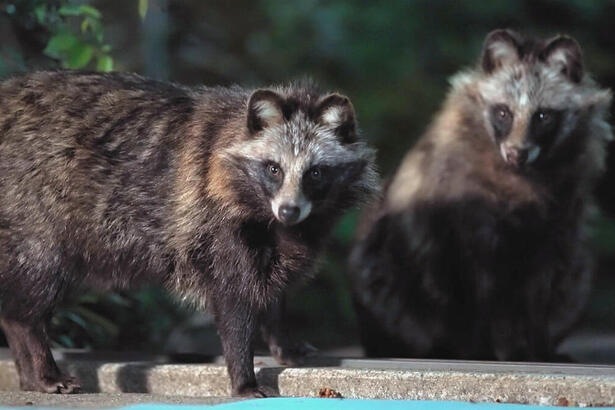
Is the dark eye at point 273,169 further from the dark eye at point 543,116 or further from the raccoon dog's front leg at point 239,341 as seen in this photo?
the dark eye at point 543,116

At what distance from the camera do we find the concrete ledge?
4094mm

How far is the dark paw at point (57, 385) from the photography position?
15.1 ft

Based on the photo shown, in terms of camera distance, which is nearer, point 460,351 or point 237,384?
→ point 237,384

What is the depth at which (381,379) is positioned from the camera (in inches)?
171

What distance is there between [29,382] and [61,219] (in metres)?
0.62

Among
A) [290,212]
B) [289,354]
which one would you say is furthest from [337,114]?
[289,354]

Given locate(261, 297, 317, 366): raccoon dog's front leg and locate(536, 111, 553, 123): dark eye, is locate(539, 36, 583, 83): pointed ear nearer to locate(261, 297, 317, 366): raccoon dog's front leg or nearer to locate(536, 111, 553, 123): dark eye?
locate(536, 111, 553, 123): dark eye

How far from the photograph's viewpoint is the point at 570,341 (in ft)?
24.1

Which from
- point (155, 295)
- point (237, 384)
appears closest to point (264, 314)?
point (237, 384)

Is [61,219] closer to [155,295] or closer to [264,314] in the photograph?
[264,314]

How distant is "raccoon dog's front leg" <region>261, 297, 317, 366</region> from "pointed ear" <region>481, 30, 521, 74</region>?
185cm

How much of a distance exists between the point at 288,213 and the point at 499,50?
219 cm

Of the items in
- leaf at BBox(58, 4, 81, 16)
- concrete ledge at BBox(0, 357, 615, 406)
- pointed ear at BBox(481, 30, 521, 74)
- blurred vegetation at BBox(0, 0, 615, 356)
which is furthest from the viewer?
blurred vegetation at BBox(0, 0, 615, 356)

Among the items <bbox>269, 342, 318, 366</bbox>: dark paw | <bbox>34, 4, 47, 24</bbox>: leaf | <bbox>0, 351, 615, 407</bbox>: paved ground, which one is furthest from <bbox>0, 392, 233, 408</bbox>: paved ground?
<bbox>34, 4, 47, 24</bbox>: leaf
